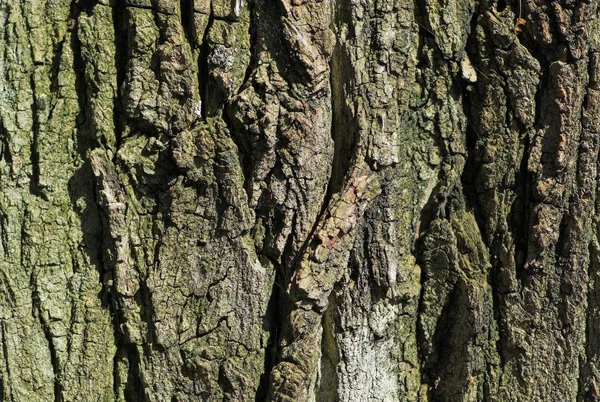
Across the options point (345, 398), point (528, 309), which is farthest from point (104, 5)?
point (528, 309)

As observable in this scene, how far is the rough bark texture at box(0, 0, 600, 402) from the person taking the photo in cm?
193

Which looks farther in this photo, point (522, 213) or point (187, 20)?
point (522, 213)

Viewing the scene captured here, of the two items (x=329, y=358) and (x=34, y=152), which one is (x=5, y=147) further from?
(x=329, y=358)

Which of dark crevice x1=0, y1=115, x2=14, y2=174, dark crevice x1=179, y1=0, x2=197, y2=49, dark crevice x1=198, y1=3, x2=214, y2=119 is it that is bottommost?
dark crevice x1=0, y1=115, x2=14, y2=174

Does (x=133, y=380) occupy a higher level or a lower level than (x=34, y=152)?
lower

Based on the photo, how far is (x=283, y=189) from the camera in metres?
1.95

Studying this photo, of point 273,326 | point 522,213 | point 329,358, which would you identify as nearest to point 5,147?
point 273,326

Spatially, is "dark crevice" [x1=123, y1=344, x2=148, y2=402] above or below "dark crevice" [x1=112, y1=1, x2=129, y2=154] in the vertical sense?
below

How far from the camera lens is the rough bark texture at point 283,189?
1933mm

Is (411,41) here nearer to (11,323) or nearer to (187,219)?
(187,219)

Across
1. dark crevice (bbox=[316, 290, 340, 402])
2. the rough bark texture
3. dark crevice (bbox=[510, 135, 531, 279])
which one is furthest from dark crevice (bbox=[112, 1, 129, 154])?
dark crevice (bbox=[510, 135, 531, 279])

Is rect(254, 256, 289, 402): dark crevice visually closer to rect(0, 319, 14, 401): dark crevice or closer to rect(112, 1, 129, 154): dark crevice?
rect(112, 1, 129, 154): dark crevice

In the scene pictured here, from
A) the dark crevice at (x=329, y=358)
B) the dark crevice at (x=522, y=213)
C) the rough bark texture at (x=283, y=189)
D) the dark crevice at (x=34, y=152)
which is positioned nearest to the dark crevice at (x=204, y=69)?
the rough bark texture at (x=283, y=189)

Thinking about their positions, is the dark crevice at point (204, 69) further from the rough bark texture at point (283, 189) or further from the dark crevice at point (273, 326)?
the dark crevice at point (273, 326)
